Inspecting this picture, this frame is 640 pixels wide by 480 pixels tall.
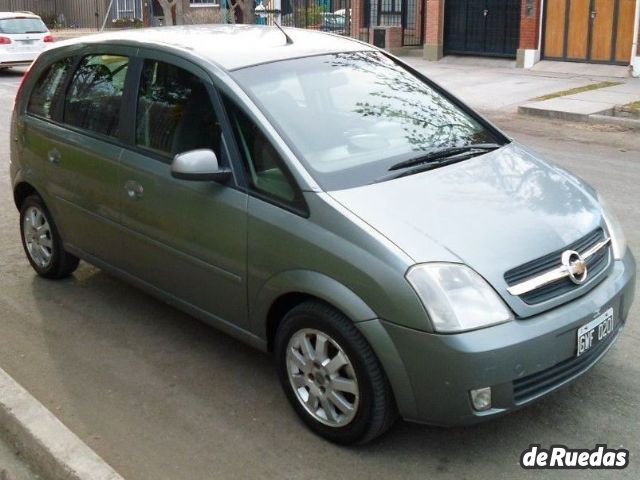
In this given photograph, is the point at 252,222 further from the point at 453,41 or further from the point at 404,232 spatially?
the point at 453,41

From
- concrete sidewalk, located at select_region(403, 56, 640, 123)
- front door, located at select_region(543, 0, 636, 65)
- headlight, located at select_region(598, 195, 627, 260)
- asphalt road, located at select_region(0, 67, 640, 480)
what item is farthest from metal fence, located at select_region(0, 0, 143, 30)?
headlight, located at select_region(598, 195, 627, 260)

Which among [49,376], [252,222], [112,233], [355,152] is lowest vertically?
[49,376]

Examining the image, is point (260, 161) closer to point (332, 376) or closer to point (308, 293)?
point (308, 293)

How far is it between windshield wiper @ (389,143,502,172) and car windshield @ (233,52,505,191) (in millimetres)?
38

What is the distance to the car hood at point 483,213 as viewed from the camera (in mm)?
3428

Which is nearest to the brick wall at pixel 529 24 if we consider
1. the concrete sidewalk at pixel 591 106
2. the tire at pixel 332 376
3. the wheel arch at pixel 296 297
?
the concrete sidewalk at pixel 591 106

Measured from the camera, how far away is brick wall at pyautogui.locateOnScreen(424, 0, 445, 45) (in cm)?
2109

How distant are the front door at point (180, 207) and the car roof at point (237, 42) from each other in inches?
6.2

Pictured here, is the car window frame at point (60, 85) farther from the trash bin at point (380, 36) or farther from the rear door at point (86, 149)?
the trash bin at point (380, 36)

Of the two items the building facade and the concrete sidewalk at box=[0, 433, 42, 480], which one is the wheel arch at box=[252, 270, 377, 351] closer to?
the concrete sidewalk at box=[0, 433, 42, 480]

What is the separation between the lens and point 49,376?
4.58 meters

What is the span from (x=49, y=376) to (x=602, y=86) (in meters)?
13.7

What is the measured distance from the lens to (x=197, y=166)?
402cm

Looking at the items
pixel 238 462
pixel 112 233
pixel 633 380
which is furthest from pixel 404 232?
pixel 112 233
